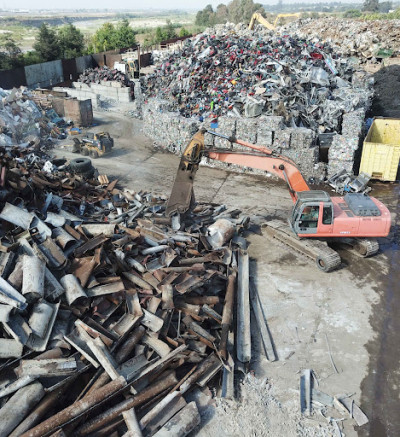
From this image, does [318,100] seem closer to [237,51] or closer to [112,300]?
[237,51]

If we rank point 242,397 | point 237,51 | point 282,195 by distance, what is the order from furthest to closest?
point 237,51 < point 282,195 < point 242,397

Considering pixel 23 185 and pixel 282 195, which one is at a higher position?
pixel 23 185

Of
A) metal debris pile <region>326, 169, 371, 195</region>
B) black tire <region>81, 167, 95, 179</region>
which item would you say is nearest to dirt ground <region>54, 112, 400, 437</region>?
Answer: metal debris pile <region>326, 169, 371, 195</region>

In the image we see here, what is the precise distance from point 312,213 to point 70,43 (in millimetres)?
34129

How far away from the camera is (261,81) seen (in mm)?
18375

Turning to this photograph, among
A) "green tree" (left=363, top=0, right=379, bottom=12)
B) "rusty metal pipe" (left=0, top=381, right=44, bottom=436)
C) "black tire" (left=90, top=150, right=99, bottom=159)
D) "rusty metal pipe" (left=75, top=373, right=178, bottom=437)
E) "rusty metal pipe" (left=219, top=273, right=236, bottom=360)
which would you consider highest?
"green tree" (left=363, top=0, right=379, bottom=12)

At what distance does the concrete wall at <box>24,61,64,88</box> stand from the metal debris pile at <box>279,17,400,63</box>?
1770 centimetres

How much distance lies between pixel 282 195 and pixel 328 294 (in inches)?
225

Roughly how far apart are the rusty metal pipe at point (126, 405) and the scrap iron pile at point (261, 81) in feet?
41.1

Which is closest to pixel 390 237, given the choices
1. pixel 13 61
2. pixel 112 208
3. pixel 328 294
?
pixel 328 294

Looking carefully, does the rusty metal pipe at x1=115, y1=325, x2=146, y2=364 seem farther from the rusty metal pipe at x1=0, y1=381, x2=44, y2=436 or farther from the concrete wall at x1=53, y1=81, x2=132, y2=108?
the concrete wall at x1=53, y1=81, x2=132, y2=108

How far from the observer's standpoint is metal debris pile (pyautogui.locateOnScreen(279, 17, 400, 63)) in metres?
30.5

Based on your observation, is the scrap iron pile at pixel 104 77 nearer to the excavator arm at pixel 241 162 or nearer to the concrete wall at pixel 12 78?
the concrete wall at pixel 12 78

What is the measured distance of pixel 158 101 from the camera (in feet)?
61.8
